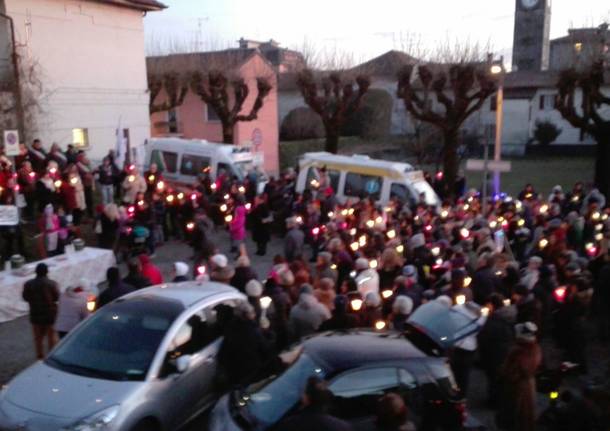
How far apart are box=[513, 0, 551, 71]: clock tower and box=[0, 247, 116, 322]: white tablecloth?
7518 cm

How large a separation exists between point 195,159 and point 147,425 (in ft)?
46.2

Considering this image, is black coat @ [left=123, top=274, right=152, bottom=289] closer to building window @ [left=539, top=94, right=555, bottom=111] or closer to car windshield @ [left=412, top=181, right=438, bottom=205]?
car windshield @ [left=412, top=181, right=438, bottom=205]

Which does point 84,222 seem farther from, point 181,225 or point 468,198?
point 468,198

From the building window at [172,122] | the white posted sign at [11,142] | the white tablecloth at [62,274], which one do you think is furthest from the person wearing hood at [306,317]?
the building window at [172,122]

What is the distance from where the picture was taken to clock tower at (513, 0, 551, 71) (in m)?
79.2

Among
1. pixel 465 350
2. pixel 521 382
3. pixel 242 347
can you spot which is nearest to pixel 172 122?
pixel 242 347

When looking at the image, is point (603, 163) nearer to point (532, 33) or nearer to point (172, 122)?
point (172, 122)

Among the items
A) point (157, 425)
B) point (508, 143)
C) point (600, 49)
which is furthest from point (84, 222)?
point (508, 143)

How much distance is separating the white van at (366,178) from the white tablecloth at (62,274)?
22.3ft

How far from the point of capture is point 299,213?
15.8m

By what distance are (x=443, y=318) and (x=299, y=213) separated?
855 centimetres

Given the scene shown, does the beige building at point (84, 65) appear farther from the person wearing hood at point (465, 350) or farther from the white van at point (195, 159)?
the person wearing hood at point (465, 350)

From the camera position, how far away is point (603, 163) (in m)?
22.8

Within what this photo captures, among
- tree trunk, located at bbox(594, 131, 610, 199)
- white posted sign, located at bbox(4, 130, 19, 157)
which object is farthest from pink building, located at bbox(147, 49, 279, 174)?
white posted sign, located at bbox(4, 130, 19, 157)
